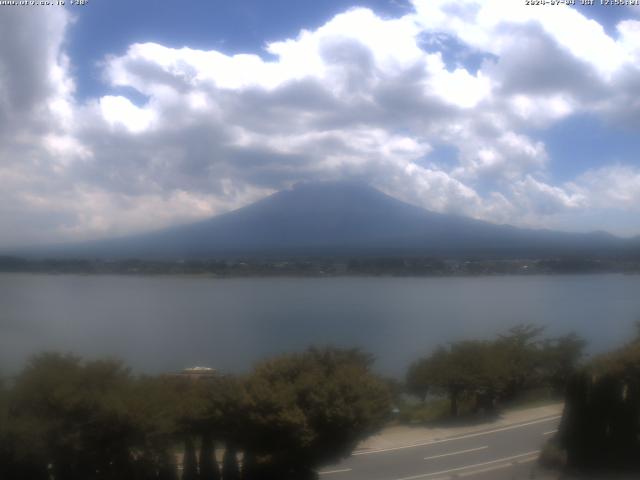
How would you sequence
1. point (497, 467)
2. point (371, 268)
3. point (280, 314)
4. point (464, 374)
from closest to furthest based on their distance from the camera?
point (497, 467)
point (464, 374)
point (280, 314)
point (371, 268)

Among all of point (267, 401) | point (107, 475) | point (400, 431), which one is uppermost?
point (267, 401)

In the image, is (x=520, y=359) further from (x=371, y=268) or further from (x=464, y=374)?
(x=371, y=268)

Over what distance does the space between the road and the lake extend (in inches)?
120

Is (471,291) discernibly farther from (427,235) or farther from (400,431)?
(427,235)

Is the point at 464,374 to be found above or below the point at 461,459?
above

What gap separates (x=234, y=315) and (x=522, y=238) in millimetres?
42869

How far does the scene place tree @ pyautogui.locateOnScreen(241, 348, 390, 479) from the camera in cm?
776

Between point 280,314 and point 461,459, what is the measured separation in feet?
61.0

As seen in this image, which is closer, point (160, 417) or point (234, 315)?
point (160, 417)

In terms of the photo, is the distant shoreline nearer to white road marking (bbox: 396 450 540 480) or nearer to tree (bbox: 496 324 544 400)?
tree (bbox: 496 324 544 400)

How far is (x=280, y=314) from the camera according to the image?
89.0 feet

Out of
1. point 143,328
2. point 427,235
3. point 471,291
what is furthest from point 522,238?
point 143,328

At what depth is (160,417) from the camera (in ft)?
23.9

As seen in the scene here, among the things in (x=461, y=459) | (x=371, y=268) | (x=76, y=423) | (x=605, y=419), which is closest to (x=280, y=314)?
(x=371, y=268)
